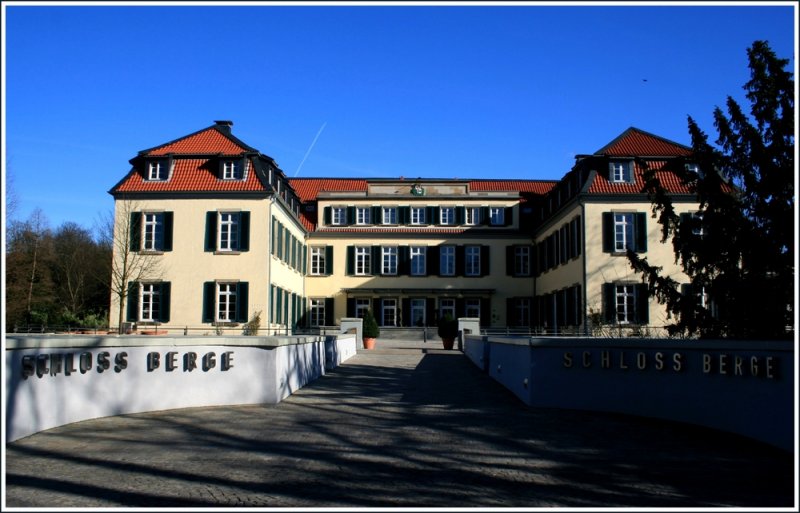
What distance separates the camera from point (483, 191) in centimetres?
4481

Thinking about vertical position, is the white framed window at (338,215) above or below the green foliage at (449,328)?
above

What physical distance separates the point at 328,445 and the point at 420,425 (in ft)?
5.84

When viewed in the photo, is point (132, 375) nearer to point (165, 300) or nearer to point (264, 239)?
point (264, 239)

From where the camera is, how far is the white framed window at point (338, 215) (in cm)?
4425

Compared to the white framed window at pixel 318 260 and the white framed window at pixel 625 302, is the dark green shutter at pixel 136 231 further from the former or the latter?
the white framed window at pixel 625 302

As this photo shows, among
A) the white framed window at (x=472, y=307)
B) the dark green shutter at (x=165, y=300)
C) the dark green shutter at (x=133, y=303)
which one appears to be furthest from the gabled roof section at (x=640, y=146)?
the dark green shutter at (x=133, y=303)

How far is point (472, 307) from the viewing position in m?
43.2

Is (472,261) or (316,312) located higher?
(472,261)

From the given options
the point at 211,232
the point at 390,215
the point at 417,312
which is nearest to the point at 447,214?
the point at 390,215

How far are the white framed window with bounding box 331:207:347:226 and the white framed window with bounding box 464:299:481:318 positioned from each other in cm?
857

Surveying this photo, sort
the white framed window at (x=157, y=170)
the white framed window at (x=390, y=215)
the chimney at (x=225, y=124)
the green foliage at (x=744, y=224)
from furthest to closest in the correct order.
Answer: the white framed window at (x=390, y=215) → the chimney at (x=225, y=124) → the white framed window at (x=157, y=170) → the green foliage at (x=744, y=224)

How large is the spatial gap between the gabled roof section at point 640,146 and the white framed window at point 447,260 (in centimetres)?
1343

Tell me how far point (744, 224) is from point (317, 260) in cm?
3450

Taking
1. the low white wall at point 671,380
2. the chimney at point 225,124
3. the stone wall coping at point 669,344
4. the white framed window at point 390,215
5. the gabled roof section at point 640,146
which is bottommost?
the low white wall at point 671,380
